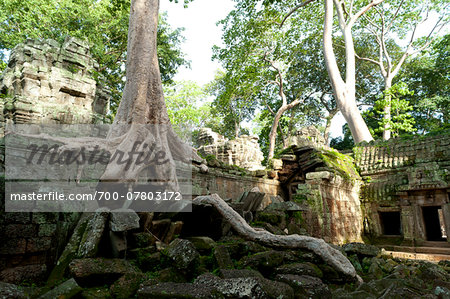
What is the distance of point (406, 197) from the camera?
431 inches

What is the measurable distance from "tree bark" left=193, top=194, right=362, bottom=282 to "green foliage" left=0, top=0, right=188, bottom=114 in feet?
38.4

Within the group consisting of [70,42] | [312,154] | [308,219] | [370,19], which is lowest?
[308,219]

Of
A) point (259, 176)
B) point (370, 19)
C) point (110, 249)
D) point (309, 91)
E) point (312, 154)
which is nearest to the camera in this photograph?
point (110, 249)

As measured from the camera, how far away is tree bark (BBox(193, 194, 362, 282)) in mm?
2959

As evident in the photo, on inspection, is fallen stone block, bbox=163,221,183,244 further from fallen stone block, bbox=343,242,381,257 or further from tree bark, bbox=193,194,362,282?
fallen stone block, bbox=343,242,381,257

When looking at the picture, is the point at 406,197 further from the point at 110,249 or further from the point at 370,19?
the point at 370,19

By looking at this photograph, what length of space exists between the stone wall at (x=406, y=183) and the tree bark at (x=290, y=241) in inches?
376

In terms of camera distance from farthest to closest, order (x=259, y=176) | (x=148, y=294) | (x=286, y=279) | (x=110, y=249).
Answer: (x=259, y=176), (x=110, y=249), (x=286, y=279), (x=148, y=294)

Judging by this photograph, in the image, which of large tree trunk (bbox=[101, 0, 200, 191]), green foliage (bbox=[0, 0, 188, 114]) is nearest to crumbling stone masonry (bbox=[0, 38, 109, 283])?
green foliage (bbox=[0, 0, 188, 114])

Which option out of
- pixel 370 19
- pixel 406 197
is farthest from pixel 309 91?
pixel 406 197

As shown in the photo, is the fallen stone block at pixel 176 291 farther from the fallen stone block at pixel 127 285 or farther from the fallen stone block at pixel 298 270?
the fallen stone block at pixel 298 270

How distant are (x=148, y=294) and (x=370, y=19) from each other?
24428mm

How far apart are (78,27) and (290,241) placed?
1721 cm

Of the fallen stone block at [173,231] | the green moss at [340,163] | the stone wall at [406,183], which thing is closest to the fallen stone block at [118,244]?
the fallen stone block at [173,231]
